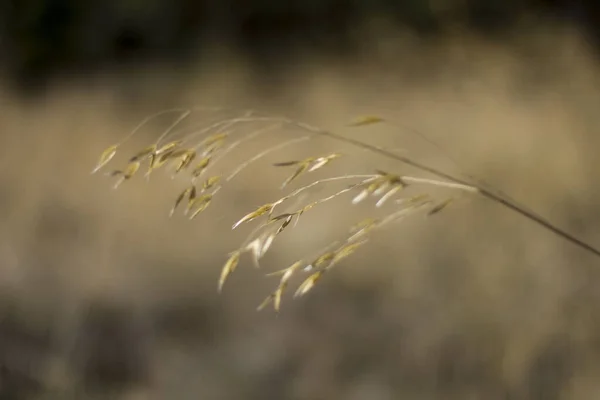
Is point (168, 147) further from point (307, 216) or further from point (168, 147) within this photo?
point (307, 216)

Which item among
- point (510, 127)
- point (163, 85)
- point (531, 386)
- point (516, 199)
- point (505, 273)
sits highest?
point (163, 85)

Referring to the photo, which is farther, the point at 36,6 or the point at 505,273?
the point at 36,6

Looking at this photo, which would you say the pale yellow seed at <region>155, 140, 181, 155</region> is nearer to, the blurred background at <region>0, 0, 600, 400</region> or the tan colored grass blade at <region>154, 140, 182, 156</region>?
the tan colored grass blade at <region>154, 140, 182, 156</region>

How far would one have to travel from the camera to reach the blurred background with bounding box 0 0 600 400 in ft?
2.85

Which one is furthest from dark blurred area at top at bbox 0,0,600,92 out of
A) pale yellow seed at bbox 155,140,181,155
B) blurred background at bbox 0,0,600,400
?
pale yellow seed at bbox 155,140,181,155

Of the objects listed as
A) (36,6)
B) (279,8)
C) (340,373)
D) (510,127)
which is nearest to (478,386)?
(340,373)

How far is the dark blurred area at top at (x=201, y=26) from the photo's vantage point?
3.10ft

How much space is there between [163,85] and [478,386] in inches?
28.4

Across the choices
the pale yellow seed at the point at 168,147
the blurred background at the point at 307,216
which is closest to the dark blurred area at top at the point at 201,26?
the blurred background at the point at 307,216

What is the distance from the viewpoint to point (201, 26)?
3.29ft

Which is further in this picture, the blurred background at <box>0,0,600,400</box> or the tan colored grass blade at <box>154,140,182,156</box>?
the blurred background at <box>0,0,600,400</box>

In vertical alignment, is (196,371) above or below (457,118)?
below

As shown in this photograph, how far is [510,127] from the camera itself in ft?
3.01

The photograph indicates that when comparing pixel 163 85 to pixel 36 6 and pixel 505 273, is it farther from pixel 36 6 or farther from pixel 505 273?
pixel 505 273
